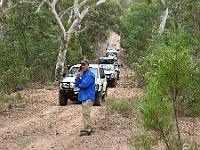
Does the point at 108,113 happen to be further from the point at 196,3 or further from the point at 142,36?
the point at 142,36

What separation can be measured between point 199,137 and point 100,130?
98.7 inches

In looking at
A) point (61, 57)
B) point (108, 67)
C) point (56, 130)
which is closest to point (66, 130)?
point (56, 130)

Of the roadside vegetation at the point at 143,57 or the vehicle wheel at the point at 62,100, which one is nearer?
the roadside vegetation at the point at 143,57

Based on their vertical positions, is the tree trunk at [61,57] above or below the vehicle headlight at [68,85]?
above

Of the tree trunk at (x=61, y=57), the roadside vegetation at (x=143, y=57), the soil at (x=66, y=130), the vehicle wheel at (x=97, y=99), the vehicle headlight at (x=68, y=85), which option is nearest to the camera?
the roadside vegetation at (x=143, y=57)

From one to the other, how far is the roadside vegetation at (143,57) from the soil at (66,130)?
0.51 metres

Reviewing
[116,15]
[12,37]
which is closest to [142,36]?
[116,15]

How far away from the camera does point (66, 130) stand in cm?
1052

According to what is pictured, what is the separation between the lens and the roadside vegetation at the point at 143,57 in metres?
6.91

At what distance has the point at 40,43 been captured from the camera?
25.5 metres

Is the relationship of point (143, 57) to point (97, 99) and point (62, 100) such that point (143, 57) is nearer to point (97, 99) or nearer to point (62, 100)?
point (97, 99)

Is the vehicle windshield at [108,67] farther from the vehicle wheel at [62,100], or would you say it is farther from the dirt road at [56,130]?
the dirt road at [56,130]

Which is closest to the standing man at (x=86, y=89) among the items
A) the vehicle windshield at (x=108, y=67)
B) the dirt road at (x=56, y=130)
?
the dirt road at (x=56, y=130)

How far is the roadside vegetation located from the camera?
691cm
